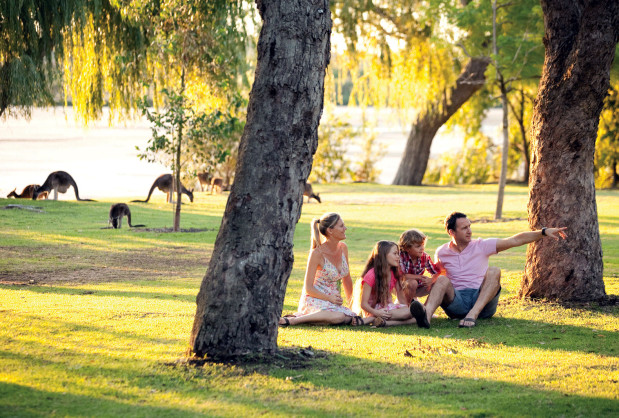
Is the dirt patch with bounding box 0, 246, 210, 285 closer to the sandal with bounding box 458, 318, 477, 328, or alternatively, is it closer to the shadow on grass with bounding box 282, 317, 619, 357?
the shadow on grass with bounding box 282, 317, 619, 357

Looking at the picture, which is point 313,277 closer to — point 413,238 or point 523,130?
point 413,238

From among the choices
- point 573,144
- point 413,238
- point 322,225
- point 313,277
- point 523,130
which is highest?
point 523,130

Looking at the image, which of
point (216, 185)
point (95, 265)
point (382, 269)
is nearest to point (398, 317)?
point (382, 269)

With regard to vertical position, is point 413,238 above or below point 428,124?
below

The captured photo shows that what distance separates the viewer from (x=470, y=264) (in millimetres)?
8711

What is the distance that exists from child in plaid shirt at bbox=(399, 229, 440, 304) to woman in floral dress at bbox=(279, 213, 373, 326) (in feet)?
2.31

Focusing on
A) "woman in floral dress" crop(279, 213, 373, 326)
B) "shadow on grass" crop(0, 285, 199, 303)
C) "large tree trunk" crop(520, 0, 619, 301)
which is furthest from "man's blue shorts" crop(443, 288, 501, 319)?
"shadow on grass" crop(0, 285, 199, 303)

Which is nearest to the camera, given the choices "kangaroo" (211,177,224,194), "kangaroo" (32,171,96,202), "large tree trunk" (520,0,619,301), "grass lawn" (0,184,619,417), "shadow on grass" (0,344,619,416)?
"shadow on grass" (0,344,619,416)

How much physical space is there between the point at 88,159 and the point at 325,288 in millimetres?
43677

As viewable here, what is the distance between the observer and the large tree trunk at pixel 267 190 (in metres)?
6.25

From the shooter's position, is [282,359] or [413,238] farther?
[413,238]

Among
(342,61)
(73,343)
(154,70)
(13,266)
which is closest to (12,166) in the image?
(342,61)

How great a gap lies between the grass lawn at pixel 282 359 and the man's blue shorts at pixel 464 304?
160 millimetres

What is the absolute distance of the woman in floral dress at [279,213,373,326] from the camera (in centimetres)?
827
